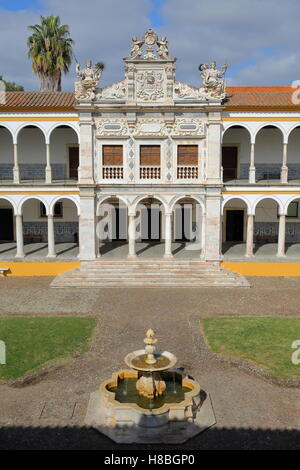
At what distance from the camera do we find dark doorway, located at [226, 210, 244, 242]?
2602 cm

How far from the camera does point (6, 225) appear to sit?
26453 millimetres

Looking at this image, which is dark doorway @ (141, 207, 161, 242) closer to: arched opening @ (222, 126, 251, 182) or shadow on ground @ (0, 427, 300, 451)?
arched opening @ (222, 126, 251, 182)

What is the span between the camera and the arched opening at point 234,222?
25.7m

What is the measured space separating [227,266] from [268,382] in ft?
38.0

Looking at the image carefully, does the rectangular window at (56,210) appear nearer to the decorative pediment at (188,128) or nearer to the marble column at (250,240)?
the decorative pediment at (188,128)

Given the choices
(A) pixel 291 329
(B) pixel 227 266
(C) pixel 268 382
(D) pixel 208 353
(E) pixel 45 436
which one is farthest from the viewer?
(B) pixel 227 266

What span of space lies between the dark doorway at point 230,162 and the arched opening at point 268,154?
1269 mm

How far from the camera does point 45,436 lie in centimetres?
825

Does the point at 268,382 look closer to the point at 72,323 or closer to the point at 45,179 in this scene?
the point at 72,323

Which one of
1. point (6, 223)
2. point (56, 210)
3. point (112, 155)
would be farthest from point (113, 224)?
point (6, 223)

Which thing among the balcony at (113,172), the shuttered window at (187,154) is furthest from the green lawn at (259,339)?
the balcony at (113,172)

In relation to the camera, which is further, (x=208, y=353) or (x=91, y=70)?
(x=91, y=70)

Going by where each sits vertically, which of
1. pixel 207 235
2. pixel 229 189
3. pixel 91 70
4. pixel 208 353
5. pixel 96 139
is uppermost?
pixel 91 70

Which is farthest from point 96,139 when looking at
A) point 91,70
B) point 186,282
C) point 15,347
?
point 15,347
